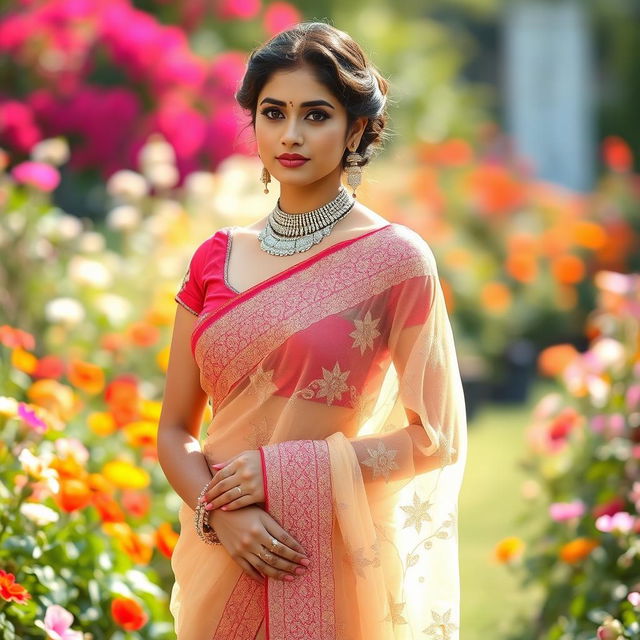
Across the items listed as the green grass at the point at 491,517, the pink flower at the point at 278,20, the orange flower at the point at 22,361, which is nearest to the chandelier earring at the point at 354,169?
the orange flower at the point at 22,361

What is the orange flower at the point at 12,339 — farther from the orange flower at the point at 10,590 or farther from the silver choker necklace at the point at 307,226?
the silver choker necklace at the point at 307,226

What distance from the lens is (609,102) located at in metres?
16.4

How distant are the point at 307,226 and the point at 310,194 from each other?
59 mm

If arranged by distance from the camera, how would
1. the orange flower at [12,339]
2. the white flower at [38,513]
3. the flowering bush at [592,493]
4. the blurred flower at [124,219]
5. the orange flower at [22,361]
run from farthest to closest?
the blurred flower at [124,219] → the orange flower at [12,339] → the orange flower at [22,361] → the flowering bush at [592,493] → the white flower at [38,513]

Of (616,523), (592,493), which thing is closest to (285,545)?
A: (616,523)

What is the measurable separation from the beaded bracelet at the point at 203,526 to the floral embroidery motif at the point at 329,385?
0.26 meters

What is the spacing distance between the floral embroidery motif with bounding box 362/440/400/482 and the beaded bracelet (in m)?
0.30

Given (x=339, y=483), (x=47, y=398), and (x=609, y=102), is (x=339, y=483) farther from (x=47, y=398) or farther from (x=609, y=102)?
(x=609, y=102)

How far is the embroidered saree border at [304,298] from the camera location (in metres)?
2.19

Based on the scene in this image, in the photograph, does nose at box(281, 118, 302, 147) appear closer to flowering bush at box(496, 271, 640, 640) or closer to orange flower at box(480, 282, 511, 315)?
flowering bush at box(496, 271, 640, 640)

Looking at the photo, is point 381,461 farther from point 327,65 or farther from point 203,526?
point 327,65

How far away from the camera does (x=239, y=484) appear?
84.9 inches

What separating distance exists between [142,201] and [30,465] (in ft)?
11.8

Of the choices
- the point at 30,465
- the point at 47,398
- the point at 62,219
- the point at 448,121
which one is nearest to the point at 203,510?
the point at 30,465
